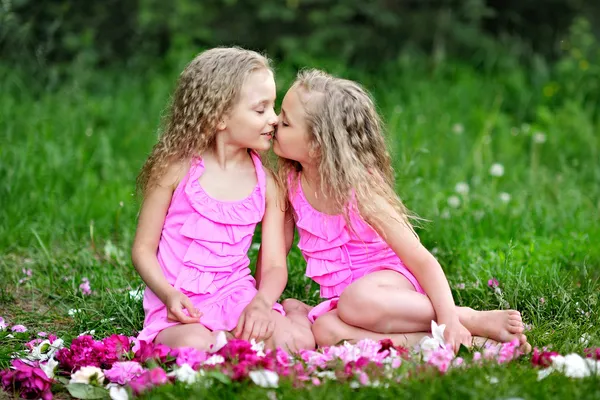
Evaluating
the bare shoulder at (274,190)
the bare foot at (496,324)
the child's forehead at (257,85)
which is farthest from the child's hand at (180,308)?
the bare foot at (496,324)

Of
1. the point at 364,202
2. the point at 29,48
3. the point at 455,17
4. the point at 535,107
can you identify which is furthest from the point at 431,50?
the point at 364,202

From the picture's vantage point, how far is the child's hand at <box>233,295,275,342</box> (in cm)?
279

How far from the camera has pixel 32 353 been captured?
110 inches

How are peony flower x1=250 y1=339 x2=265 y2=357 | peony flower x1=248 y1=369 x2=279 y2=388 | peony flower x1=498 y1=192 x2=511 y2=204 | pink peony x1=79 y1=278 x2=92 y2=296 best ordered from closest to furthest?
peony flower x1=248 y1=369 x2=279 y2=388, peony flower x1=250 y1=339 x2=265 y2=357, pink peony x1=79 y1=278 x2=92 y2=296, peony flower x1=498 y1=192 x2=511 y2=204

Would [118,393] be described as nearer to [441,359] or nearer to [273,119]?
[441,359]

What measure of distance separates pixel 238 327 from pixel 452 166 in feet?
9.13

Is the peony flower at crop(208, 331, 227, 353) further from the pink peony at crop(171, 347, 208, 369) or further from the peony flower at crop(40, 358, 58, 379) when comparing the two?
the peony flower at crop(40, 358, 58, 379)

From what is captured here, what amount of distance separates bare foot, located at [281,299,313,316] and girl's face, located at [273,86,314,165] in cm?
52

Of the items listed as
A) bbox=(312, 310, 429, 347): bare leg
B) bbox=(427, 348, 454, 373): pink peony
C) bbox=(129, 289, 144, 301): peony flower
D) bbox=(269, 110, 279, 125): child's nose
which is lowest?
bbox=(129, 289, 144, 301): peony flower

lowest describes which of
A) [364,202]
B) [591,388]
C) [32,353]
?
[32,353]

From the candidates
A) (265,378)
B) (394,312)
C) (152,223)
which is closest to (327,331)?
(394,312)

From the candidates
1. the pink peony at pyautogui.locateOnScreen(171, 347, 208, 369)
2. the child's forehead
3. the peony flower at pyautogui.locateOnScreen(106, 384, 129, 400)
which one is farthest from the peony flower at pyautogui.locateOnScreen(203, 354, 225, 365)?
the child's forehead

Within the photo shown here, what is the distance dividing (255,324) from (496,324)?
77cm

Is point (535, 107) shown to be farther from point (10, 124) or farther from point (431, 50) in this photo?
point (10, 124)
